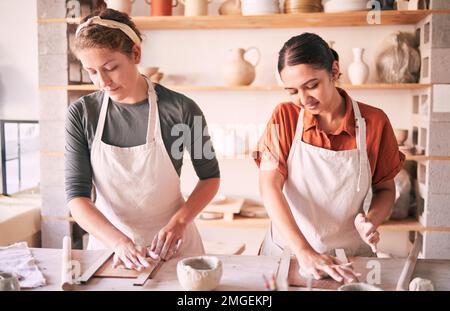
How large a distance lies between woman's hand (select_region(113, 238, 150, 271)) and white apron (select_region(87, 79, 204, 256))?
0.22 m

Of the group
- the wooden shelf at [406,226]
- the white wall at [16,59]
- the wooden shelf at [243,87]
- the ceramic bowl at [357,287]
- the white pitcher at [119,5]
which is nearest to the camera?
the ceramic bowl at [357,287]

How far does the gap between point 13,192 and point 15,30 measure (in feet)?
1.81

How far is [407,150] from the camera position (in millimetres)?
2135

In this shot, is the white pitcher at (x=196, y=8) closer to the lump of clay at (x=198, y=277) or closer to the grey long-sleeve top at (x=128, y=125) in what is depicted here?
the grey long-sleeve top at (x=128, y=125)

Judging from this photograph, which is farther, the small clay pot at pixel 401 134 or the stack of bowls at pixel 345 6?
the small clay pot at pixel 401 134

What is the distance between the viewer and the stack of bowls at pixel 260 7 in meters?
1.96

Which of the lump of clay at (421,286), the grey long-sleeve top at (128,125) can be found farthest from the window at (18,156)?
the lump of clay at (421,286)

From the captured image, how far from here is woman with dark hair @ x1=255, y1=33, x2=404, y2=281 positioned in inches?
48.8

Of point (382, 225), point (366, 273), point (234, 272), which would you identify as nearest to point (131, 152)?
point (234, 272)

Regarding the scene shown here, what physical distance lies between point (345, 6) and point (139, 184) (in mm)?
1021

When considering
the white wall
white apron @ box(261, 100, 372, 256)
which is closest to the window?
the white wall

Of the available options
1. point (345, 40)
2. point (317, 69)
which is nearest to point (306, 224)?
point (317, 69)

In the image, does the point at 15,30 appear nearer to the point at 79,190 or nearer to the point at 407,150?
the point at 79,190

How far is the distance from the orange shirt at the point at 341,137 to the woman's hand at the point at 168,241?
0.29m
